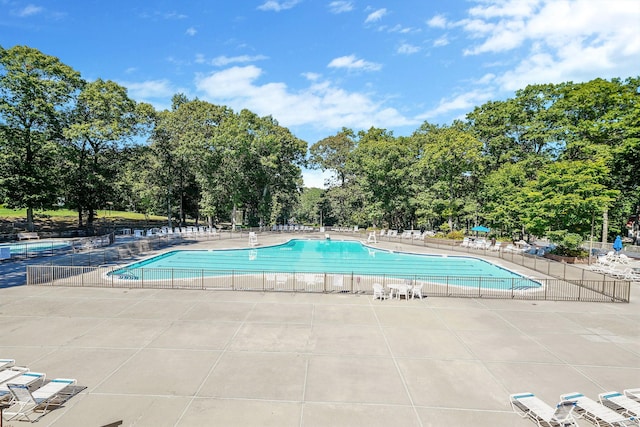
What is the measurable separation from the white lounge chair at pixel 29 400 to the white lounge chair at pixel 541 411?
8318 millimetres

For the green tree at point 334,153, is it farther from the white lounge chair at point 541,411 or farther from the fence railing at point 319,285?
the white lounge chair at point 541,411

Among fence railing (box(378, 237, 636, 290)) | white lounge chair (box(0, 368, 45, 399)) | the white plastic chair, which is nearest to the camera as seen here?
white lounge chair (box(0, 368, 45, 399))

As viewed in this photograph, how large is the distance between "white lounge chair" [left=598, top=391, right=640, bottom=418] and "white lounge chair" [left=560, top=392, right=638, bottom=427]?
0.61 feet

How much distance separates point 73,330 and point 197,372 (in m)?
4.93

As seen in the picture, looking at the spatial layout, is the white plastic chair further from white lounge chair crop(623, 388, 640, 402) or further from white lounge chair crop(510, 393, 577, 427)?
white lounge chair crop(623, 388, 640, 402)

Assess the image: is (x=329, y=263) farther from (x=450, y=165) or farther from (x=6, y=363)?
(x=6, y=363)

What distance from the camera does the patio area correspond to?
6371 millimetres

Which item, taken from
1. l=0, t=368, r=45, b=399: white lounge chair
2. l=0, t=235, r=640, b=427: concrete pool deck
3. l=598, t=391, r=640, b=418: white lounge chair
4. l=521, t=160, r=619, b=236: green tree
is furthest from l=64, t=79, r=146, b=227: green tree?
l=598, t=391, r=640, b=418: white lounge chair

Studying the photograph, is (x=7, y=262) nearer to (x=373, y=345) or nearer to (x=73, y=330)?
(x=73, y=330)

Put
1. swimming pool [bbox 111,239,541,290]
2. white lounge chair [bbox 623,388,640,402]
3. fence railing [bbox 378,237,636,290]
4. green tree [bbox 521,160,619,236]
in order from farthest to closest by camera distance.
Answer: green tree [bbox 521,160,619,236] → swimming pool [bbox 111,239,541,290] → fence railing [bbox 378,237,636,290] → white lounge chair [bbox 623,388,640,402]

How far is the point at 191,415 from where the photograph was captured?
6.14 m

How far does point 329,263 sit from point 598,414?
21430 millimetres

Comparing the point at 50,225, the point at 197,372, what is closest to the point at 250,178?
the point at 50,225

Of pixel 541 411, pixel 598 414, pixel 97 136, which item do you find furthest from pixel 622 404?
pixel 97 136
